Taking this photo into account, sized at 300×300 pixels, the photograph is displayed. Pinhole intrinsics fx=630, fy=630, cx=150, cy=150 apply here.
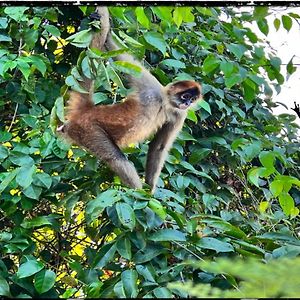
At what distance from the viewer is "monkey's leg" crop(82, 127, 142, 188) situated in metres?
3.10

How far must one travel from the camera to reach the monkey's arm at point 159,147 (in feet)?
11.3

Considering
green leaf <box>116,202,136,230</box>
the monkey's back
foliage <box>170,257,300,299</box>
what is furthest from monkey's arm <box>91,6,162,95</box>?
foliage <box>170,257,300,299</box>

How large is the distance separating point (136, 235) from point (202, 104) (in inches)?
52.7

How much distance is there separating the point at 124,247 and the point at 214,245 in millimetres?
336

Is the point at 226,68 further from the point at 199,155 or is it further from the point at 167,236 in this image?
the point at 167,236

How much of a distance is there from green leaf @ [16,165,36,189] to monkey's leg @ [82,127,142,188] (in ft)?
1.52

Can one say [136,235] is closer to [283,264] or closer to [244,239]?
[244,239]

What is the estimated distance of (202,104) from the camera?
3547mm

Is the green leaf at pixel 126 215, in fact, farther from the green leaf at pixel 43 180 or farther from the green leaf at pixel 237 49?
the green leaf at pixel 237 49

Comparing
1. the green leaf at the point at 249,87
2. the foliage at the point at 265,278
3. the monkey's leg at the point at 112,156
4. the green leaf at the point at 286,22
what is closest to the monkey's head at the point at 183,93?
the green leaf at the point at 249,87

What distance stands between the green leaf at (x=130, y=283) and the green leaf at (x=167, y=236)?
0.18 metres

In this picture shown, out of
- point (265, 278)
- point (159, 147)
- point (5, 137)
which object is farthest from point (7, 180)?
point (265, 278)

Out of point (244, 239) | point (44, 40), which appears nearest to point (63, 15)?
point (44, 40)

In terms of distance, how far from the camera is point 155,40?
306 centimetres
